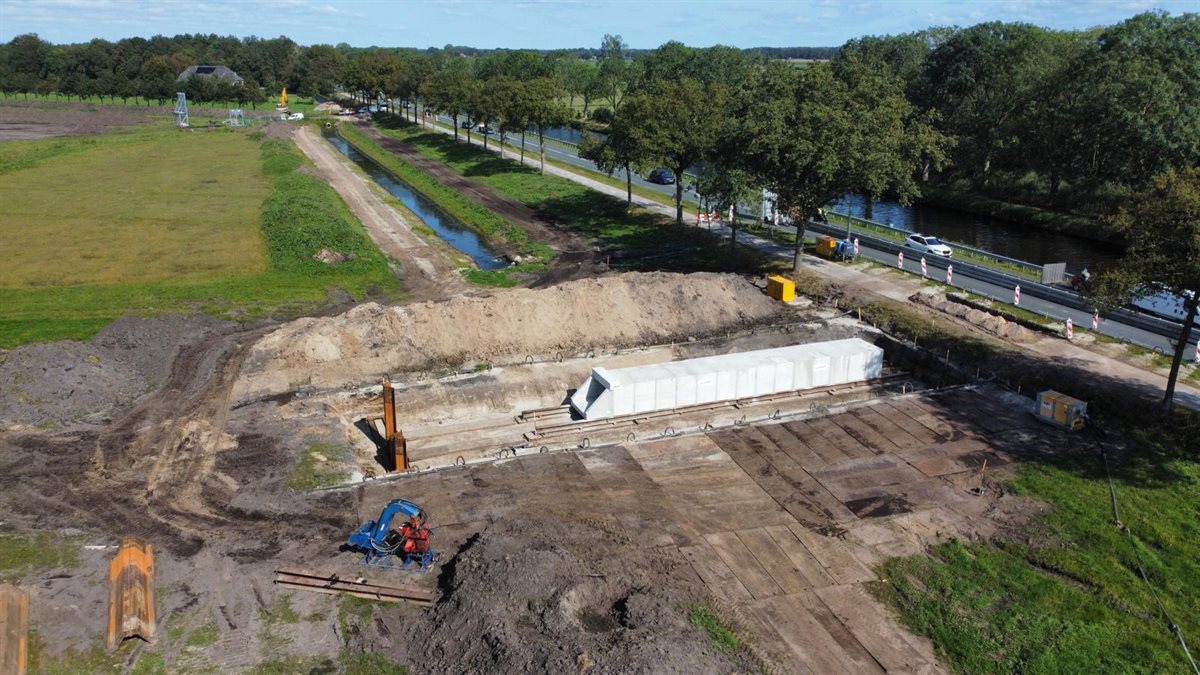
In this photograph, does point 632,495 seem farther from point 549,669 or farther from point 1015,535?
point 1015,535

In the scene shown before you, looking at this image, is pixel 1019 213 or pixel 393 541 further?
pixel 1019 213

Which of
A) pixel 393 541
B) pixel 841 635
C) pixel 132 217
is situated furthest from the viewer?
pixel 132 217

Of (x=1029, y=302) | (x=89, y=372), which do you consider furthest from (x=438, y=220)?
(x=1029, y=302)

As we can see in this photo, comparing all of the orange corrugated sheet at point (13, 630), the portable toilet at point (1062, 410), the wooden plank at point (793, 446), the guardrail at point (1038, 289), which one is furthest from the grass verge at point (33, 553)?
the guardrail at point (1038, 289)

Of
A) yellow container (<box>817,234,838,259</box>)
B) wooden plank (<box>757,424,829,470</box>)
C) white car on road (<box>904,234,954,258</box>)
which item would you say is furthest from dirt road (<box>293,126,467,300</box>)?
white car on road (<box>904,234,954,258</box>)

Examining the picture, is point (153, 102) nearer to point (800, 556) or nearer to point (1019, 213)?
point (1019, 213)

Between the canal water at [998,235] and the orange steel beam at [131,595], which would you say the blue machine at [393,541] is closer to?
the orange steel beam at [131,595]
